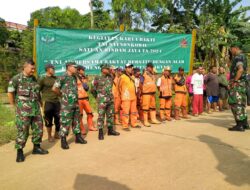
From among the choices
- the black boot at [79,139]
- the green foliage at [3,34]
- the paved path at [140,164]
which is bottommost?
the paved path at [140,164]

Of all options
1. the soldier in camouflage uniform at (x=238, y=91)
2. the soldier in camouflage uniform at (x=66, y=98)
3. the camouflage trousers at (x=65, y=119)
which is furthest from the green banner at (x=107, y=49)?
the soldier in camouflage uniform at (x=238, y=91)

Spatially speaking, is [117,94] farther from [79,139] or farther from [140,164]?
[140,164]

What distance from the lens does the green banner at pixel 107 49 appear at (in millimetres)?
7156

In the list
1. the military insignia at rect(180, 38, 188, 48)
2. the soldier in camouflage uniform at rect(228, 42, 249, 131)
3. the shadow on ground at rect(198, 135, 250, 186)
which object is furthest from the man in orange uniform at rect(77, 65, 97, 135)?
the military insignia at rect(180, 38, 188, 48)

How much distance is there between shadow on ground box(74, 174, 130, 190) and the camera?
363cm

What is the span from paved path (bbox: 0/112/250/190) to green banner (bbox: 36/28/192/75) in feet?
6.95

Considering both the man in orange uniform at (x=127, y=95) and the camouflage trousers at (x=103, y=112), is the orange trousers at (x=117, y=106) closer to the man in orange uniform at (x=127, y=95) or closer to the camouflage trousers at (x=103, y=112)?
the man in orange uniform at (x=127, y=95)

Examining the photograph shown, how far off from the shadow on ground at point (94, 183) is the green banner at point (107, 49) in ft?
12.1

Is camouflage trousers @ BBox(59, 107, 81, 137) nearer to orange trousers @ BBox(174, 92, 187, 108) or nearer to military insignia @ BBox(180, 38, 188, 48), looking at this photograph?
orange trousers @ BBox(174, 92, 187, 108)

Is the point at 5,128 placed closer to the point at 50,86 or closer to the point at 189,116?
the point at 50,86

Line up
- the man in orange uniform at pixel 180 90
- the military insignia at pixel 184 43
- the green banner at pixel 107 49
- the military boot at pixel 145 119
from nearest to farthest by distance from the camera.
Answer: the green banner at pixel 107 49 < the military boot at pixel 145 119 < the man in orange uniform at pixel 180 90 < the military insignia at pixel 184 43

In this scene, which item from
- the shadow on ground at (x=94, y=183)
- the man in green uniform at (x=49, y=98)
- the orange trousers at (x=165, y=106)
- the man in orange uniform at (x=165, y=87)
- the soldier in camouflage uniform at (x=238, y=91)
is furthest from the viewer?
the orange trousers at (x=165, y=106)

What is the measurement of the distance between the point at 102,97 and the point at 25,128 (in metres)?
1.89

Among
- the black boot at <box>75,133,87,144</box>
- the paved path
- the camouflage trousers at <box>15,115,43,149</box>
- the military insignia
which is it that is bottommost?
the paved path
